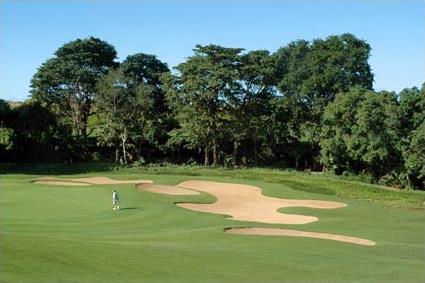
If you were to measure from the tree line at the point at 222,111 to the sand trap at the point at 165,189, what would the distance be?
18742 mm

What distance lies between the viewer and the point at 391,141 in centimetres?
5050

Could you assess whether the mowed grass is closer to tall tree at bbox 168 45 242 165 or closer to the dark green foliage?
tall tree at bbox 168 45 242 165

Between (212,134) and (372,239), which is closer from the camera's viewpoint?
(372,239)

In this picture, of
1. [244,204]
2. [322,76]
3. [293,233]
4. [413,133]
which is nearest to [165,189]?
[244,204]

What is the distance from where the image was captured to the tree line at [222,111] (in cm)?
5344

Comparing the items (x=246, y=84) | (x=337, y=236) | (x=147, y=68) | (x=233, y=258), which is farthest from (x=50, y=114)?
(x=233, y=258)

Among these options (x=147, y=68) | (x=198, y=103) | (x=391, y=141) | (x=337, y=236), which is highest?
(x=147, y=68)

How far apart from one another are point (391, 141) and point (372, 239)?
2808cm

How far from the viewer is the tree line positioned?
175 feet

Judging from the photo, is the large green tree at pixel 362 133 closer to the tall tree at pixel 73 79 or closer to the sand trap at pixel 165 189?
the sand trap at pixel 165 189

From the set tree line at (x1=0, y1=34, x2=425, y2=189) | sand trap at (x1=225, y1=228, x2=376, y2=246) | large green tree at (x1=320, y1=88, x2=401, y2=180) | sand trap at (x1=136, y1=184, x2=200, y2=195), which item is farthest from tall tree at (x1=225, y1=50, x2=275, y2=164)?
sand trap at (x1=225, y1=228, x2=376, y2=246)

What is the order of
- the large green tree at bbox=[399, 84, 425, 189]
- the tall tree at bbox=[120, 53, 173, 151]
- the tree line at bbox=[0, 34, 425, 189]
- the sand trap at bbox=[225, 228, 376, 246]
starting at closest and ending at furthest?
the sand trap at bbox=[225, 228, 376, 246] → the large green tree at bbox=[399, 84, 425, 189] → the tree line at bbox=[0, 34, 425, 189] → the tall tree at bbox=[120, 53, 173, 151]

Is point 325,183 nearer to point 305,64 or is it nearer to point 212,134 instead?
point 212,134

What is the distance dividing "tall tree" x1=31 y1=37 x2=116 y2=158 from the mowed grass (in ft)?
91.3
